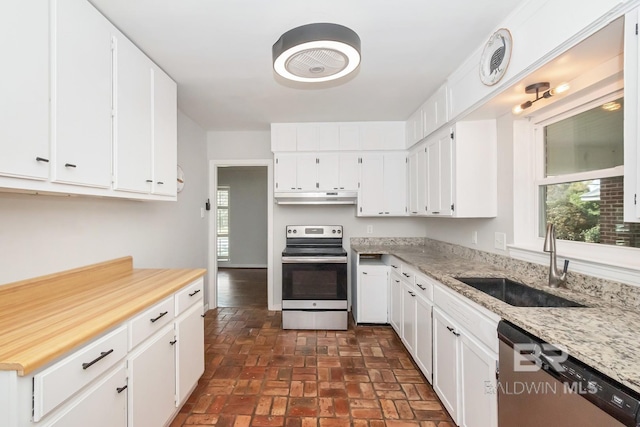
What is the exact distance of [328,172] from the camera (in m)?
3.41

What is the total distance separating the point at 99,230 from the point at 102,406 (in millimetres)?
1184

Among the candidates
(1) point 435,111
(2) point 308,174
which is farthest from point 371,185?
(1) point 435,111

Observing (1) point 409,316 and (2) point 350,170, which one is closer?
(1) point 409,316

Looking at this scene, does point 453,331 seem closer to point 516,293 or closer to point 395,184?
point 516,293

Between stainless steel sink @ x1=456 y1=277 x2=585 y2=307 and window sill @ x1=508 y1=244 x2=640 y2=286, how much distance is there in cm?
21

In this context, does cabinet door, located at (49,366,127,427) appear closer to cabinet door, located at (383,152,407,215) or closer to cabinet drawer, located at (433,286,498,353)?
cabinet drawer, located at (433,286,498,353)

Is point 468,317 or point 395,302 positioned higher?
point 468,317

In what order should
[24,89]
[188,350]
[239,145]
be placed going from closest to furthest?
1. [24,89]
2. [188,350]
3. [239,145]

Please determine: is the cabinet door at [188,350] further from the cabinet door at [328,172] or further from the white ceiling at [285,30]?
the cabinet door at [328,172]

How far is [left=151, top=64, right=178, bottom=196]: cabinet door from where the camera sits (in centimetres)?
198

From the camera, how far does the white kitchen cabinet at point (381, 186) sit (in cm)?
341

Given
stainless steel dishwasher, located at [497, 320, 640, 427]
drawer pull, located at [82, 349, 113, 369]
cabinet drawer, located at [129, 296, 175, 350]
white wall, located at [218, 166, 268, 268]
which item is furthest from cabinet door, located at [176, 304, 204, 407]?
white wall, located at [218, 166, 268, 268]

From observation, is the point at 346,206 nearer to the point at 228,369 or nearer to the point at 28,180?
the point at 228,369

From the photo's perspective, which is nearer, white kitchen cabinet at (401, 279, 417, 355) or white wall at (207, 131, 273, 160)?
white kitchen cabinet at (401, 279, 417, 355)
